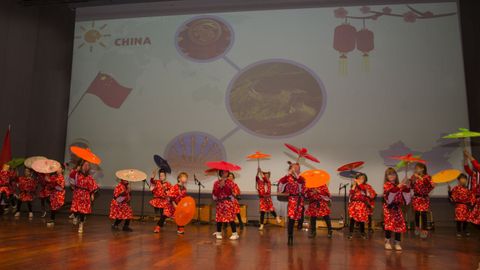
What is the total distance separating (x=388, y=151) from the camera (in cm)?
901

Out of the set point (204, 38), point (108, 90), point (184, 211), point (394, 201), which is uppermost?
point (204, 38)

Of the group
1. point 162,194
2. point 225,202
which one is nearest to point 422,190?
point 225,202

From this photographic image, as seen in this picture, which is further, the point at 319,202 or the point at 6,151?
the point at 6,151

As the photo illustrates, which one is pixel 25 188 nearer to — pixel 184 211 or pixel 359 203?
pixel 184 211

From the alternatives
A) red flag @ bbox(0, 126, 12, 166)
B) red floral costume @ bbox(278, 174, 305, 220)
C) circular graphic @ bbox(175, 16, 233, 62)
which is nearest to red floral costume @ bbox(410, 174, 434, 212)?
red floral costume @ bbox(278, 174, 305, 220)

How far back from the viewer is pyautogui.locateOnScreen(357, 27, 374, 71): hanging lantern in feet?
30.8

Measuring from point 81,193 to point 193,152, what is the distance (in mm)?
3285

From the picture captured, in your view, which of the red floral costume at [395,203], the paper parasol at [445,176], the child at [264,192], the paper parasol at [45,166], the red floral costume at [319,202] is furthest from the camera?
the child at [264,192]

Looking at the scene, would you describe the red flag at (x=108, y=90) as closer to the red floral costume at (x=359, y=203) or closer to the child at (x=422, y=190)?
the red floral costume at (x=359, y=203)

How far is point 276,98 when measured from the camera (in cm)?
955

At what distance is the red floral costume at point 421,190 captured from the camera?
278 inches

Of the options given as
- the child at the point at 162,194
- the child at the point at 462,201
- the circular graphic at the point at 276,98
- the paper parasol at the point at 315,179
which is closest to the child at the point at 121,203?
the child at the point at 162,194

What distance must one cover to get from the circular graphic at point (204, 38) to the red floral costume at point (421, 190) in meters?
5.47

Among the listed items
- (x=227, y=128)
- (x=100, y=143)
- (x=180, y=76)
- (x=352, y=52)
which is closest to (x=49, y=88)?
(x=100, y=143)
